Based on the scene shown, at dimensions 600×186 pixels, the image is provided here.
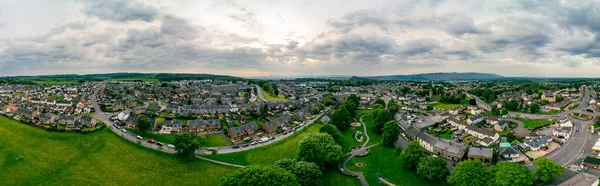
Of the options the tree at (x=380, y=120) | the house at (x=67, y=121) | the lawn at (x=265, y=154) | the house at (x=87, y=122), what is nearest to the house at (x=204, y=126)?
the lawn at (x=265, y=154)

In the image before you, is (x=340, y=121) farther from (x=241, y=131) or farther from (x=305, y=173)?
(x=305, y=173)

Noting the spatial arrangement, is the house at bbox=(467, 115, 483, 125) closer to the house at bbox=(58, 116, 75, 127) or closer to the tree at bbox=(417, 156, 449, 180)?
the tree at bbox=(417, 156, 449, 180)

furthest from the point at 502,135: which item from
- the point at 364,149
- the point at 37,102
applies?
the point at 37,102

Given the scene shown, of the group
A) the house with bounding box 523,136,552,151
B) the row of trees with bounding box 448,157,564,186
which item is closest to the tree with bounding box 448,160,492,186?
the row of trees with bounding box 448,157,564,186

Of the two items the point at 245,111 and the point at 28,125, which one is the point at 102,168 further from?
the point at 245,111

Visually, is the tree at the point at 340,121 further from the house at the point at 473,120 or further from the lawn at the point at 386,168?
the house at the point at 473,120
